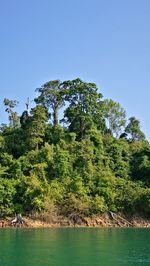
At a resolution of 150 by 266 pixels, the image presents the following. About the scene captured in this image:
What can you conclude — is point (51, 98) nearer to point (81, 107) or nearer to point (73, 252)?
point (81, 107)

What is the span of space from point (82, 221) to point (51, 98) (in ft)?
71.4

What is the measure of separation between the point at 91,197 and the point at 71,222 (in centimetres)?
460

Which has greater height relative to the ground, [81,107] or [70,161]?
[81,107]

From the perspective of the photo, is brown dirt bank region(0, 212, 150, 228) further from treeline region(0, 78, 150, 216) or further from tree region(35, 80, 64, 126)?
tree region(35, 80, 64, 126)

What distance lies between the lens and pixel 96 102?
67.9 meters

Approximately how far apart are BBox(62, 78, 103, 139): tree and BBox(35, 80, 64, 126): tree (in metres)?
1.35

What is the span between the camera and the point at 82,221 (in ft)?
176

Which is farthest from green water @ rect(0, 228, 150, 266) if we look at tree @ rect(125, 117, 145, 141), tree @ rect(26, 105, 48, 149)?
tree @ rect(125, 117, 145, 141)

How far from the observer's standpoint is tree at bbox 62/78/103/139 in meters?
66.0

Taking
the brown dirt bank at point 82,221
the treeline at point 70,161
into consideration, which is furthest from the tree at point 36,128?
the brown dirt bank at point 82,221

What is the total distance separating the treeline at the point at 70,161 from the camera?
53656mm

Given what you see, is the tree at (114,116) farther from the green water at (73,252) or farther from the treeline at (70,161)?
the green water at (73,252)

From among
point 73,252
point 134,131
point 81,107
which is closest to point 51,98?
point 81,107

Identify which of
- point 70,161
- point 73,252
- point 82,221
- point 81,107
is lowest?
point 73,252
